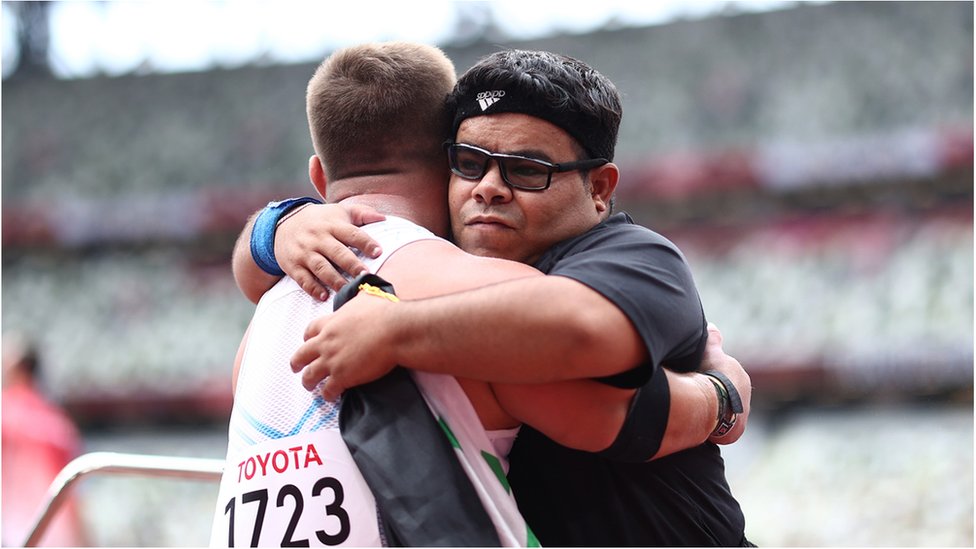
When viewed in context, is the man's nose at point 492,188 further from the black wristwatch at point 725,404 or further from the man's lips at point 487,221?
the black wristwatch at point 725,404

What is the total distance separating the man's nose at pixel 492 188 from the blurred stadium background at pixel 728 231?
7.86 metres

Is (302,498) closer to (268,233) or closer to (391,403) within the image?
(391,403)

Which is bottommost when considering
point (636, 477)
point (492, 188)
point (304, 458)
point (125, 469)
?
point (125, 469)

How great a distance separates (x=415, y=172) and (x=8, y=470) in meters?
5.15

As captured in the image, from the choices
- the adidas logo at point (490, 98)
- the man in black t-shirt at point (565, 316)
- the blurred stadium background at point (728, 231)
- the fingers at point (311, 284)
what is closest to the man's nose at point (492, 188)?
the man in black t-shirt at point (565, 316)

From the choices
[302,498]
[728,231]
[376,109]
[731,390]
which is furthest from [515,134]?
[728,231]

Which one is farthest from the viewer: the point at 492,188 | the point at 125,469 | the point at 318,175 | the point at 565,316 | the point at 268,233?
the point at 125,469

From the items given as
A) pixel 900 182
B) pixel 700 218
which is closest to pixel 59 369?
pixel 700 218

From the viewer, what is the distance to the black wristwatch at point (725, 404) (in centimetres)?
201

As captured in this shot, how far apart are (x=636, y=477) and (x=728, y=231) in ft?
40.0

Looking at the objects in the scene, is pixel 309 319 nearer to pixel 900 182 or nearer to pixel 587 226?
pixel 587 226

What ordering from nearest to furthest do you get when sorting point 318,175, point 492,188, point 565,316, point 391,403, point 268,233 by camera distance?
1. point 565,316
2. point 391,403
3. point 492,188
4. point 268,233
5. point 318,175

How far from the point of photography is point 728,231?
13.8 meters

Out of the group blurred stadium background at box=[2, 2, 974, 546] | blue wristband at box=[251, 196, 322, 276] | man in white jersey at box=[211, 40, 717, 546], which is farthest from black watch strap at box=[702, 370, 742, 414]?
blurred stadium background at box=[2, 2, 974, 546]
